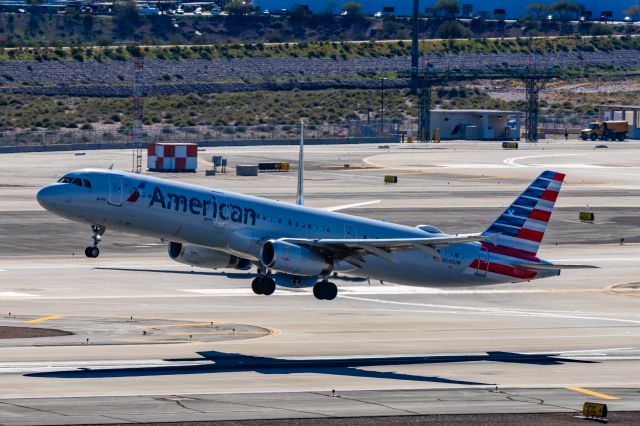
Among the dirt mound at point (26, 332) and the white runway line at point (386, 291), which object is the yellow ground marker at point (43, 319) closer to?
the dirt mound at point (26, 332)

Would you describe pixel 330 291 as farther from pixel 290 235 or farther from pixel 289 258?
pixel 289 258

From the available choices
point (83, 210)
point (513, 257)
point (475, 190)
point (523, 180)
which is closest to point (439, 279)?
point (513, 257)

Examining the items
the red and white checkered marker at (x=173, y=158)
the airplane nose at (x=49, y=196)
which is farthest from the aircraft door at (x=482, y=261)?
the red and white checkered marker at (x=173, y=158)

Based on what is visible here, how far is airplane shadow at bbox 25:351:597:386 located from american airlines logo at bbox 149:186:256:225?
7102mm

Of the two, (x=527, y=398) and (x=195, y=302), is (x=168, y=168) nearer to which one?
(x=195, y=302)

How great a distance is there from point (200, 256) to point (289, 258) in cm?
576

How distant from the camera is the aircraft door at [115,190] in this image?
67312 millimetres

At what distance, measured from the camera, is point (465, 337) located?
7825cm

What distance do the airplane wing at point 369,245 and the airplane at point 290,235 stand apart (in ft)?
0.17

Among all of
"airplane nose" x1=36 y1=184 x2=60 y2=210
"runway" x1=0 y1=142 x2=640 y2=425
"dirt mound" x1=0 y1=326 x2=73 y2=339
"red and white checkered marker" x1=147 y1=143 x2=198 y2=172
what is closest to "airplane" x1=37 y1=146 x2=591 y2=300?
"airplane nose" x1=36 y1=184 x2=60 y2=210

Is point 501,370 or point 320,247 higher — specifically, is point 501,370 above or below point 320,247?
below

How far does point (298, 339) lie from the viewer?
75.6 metres

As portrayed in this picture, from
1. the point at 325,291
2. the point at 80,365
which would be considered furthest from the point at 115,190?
the point at 325,291

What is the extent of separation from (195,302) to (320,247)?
20.8 meters
